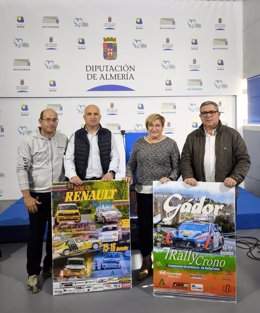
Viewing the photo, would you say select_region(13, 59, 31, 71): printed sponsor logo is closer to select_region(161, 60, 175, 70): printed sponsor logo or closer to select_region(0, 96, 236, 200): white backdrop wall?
select_region(0, 96, 236, 200): white backdrop wall

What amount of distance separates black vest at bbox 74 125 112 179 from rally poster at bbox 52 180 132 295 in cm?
20

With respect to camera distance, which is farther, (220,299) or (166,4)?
Result: (166,4)

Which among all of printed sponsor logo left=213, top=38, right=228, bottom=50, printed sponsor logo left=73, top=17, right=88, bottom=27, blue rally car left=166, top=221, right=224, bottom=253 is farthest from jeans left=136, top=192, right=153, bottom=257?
printed sponsor logo left=213, top=38, right=228, bottom=50

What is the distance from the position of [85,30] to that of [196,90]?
2129mm

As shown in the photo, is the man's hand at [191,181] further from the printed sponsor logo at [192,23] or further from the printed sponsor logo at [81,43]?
the printed sponsor logo at [192,23]

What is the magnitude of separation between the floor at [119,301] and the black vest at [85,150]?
90 cm

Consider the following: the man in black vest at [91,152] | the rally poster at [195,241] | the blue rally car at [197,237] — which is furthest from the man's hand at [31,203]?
the blue rally car at [197,237]

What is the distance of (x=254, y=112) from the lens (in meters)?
5.09

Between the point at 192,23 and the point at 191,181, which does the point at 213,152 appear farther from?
Result: the point at 192,23

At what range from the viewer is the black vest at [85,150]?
2.32 metres

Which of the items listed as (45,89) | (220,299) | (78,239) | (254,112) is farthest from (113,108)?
(220,299)

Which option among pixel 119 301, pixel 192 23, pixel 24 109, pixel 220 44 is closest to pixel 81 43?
pixel 24 109

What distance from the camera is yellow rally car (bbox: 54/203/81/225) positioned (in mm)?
2174

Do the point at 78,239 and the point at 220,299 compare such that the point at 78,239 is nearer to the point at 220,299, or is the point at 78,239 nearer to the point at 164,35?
the point at 220,299
